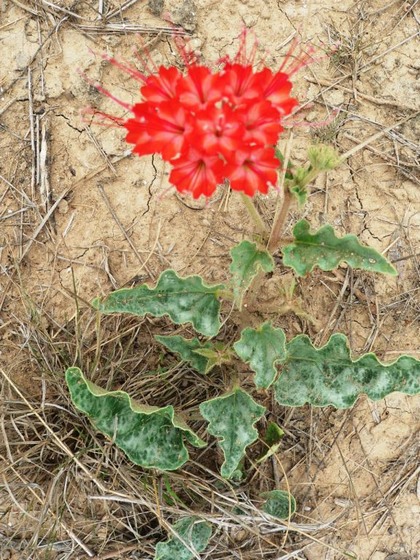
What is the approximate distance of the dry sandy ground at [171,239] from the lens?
2.56 meters

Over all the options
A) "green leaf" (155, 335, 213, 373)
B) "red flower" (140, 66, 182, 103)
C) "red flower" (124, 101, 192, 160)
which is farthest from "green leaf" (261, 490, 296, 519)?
"red flower" (140, 66, 182, 103)

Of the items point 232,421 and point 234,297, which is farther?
point 232,421

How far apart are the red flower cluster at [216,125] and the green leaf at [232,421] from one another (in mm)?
825

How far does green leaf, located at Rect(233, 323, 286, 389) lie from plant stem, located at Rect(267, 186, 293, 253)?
0.28m

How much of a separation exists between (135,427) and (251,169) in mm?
1023

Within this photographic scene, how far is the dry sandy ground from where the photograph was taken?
256 centimetres

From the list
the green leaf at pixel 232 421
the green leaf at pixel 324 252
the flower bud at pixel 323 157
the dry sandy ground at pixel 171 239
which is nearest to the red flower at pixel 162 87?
the flower bud at pixel 323 157

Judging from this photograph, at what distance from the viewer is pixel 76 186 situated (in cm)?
273

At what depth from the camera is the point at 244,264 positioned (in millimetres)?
2014

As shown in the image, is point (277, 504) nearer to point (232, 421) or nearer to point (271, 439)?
point (271, 439)

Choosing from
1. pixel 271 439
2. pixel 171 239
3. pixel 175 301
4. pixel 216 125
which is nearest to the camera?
pixel 216 125

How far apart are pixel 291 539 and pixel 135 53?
2.01 meters

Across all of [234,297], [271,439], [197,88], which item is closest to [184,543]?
[271,439]

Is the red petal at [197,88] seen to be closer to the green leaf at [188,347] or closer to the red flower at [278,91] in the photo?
the red flower at [278,91]
